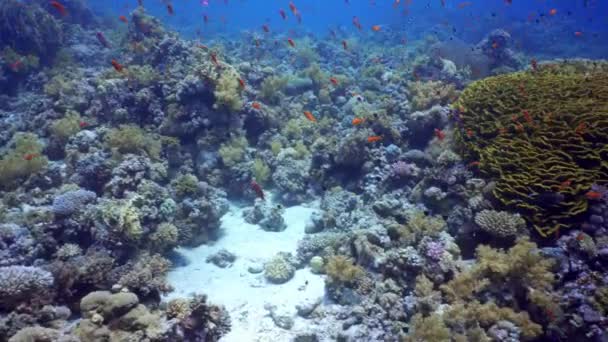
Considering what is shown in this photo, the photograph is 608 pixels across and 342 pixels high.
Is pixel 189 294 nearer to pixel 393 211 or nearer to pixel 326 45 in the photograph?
pixel 393 211

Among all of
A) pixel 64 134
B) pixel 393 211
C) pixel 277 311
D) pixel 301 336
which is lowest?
pixel 301 336

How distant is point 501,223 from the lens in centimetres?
675

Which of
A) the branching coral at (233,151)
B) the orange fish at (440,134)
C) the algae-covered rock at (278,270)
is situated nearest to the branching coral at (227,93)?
the branching coral at (233,151)

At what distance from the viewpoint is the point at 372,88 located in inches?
680

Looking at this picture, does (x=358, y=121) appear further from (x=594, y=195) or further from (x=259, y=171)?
(x=594, y=195)

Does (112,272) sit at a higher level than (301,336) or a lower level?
higher

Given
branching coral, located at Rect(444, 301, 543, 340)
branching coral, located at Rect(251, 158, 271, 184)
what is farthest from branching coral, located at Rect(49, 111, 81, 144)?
branching coral, located at Rect(444, 301, 543, 340)

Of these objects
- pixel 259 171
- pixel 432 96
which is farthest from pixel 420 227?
pixel 432 96

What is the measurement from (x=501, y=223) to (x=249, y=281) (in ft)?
17.9

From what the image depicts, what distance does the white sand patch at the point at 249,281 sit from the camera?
274 inches

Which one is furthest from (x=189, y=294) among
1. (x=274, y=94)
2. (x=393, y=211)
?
(x=274, y=94)

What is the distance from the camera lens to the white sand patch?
6969 millimetres

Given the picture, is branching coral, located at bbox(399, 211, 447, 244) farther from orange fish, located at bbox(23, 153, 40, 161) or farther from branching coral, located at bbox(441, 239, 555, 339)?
orange fish, located at bbox(23, 153, 40, 161)

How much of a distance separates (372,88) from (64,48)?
17110mm
